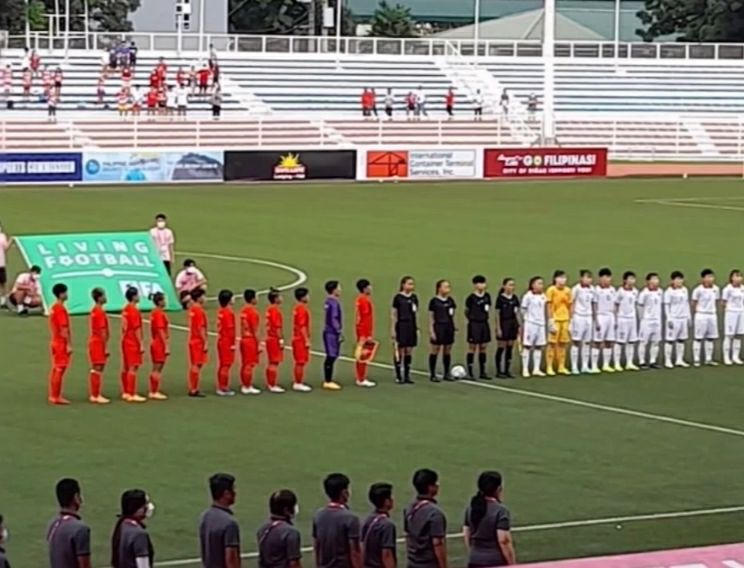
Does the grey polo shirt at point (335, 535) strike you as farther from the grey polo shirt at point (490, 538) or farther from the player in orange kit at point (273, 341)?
the player in orange kit at point (273, 341)

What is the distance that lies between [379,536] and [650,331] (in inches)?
548

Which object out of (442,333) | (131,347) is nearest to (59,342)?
(131,347)

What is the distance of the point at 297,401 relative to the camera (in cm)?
2211

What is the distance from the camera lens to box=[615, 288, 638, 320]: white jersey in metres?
25.1

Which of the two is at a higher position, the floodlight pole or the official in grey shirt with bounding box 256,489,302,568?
the floodlight pole

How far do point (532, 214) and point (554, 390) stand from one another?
24958 mm

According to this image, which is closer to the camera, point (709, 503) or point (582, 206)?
A: point (709, 503)

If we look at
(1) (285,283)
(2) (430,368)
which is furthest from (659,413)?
(1) (285,283)

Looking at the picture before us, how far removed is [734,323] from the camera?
2561 centimetres

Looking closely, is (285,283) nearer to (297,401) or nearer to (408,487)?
(297,401)

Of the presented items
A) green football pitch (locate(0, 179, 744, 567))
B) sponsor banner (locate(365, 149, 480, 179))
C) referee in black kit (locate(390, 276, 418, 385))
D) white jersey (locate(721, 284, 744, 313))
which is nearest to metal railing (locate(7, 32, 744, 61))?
sponsor banner (locate(365, 149, 480, 179))

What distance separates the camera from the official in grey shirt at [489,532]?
12.2 m

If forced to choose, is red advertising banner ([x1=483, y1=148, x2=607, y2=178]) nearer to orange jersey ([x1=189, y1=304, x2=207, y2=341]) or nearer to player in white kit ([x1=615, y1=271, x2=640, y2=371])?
player in white kit ([x1=615, y1=271, x2=640, y2=371])

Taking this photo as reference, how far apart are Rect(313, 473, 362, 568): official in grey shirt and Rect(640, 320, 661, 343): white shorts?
1368 cm
